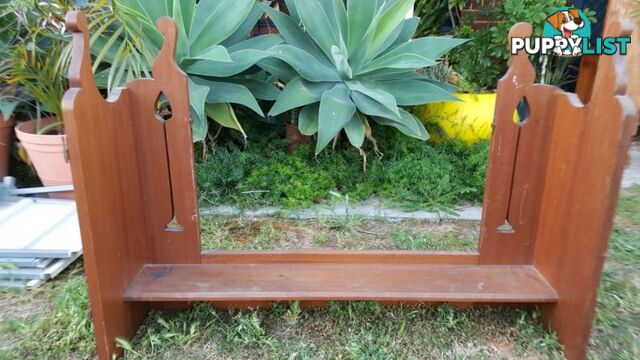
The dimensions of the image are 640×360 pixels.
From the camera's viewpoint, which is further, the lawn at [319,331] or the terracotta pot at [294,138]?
the terracotta pot at [294,138]

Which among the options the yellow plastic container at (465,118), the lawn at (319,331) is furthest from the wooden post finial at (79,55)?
the yellow plastic container at (465,118)

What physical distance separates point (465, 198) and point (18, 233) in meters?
2.09

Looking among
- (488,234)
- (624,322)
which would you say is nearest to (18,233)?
(488,234)

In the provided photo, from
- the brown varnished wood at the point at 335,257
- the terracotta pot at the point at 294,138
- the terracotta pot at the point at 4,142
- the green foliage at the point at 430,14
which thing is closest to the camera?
the brown varnished wood at the point at 335,257

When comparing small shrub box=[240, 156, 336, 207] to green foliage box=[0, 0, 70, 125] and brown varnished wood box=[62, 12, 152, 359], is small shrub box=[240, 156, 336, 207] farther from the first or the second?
green foliage box=[0, 0, 70, 125]

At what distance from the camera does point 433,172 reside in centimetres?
247

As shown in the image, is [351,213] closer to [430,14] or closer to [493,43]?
[493,43]

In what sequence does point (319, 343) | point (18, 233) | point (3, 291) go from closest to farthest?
point (319, 343) < point (3, 291) < point (18, 233)

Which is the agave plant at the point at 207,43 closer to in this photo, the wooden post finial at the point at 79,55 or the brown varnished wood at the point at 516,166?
the wooden post finial at the point at 79,55

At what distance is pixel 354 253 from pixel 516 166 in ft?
1.97

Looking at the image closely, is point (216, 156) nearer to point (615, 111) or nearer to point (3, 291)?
point (3, 291)

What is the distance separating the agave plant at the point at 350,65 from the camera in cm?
230

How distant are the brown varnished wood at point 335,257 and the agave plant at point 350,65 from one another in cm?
78

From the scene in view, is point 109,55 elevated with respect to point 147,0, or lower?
lower
